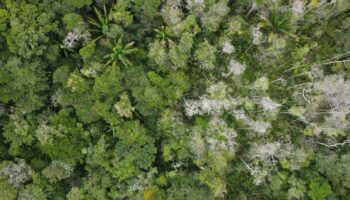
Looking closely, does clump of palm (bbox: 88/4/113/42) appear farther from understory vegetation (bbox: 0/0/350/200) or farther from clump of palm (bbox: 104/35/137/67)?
clump of palm (bbox: 104/35/137/67)

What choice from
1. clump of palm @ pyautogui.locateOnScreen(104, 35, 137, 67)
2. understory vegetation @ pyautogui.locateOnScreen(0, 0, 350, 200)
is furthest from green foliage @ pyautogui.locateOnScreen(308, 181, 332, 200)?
clump of palm @ pyautogui.locateOnScreen(104, 35, 137, 67)

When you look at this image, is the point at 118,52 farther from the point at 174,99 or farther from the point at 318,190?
the point at 318,190

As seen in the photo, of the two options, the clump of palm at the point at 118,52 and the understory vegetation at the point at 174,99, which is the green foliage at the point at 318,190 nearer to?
the understory vegetation at the point at 174,99

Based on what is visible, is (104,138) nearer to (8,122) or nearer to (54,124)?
(54,124)

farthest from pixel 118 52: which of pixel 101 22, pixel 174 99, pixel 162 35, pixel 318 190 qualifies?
pixel 318 190

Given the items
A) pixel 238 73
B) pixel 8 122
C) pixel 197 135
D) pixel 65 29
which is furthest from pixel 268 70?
pixel 8 122

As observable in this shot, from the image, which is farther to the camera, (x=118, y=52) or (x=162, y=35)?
(x=162, y=35)
